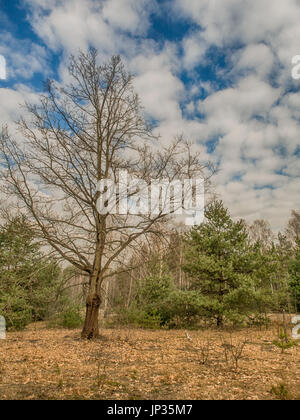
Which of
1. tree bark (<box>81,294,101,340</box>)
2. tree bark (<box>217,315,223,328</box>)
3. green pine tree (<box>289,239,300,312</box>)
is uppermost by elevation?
green pine tree (<box>289,239,300,312</box>)

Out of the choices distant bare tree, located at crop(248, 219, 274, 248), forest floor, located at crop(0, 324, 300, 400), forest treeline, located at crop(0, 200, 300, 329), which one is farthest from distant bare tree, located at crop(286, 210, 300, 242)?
forest floor, located at crop(0, 324, 300, 400)

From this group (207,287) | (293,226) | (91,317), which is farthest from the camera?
(293,226)

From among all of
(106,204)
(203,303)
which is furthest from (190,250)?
(106,204)

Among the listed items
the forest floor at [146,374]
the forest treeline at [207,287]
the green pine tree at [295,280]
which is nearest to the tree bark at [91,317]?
the forest floor at [146,374]

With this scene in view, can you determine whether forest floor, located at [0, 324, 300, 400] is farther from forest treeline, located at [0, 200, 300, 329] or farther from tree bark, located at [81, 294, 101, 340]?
forest treeline, located at [0, 200, 300, 329]

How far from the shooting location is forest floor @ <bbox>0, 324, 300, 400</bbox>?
373 cm

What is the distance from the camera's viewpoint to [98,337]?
9008 mm

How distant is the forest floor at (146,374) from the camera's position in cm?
373

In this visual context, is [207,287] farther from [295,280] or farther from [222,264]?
[295,280]

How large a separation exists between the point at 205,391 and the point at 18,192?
7.92m

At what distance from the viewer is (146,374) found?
15.9 ft

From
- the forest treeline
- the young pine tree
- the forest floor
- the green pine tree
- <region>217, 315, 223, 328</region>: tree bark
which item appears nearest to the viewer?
the forest floor

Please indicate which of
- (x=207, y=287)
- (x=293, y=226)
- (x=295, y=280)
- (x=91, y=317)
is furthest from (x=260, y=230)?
(x=91, y=317)

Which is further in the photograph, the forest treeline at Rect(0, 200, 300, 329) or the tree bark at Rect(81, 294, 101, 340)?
the forest treeline at Rect(0, 200, 300, 329)
